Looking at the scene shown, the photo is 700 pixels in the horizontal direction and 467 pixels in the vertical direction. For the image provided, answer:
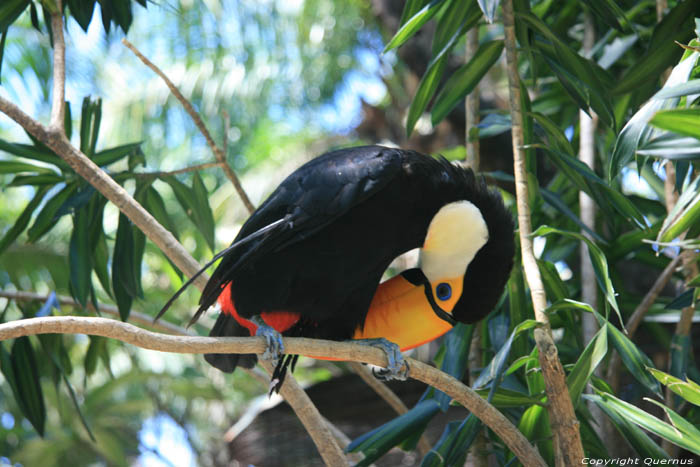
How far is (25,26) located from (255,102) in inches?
88.5

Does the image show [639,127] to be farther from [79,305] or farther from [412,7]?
[79,305]

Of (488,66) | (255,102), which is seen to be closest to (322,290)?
(488,66)

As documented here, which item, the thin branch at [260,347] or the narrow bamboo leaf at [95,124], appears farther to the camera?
the narrow bamboo leaf at [95,124]

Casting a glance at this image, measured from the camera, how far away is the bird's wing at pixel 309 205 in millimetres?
1491

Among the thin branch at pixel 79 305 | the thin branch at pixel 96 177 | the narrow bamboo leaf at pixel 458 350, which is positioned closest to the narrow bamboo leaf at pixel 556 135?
the narrow bamboo leaf at pixel 458 350

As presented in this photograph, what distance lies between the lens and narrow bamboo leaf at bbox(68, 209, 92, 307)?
6.04 ft

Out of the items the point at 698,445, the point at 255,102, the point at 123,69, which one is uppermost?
the point at 123,69

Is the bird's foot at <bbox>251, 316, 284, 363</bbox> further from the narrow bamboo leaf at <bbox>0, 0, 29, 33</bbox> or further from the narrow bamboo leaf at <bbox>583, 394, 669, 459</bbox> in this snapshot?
the narrow bamboo leaf at <bbox>0, 0, 29, 33</bbox>

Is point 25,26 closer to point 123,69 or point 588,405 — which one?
point 123,69

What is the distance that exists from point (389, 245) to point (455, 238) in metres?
0.14

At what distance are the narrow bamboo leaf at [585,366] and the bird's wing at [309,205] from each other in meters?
0.51

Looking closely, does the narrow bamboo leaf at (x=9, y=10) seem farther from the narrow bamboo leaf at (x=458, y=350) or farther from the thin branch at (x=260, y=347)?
the narrow bamboo leaf at (x=458, y=350)

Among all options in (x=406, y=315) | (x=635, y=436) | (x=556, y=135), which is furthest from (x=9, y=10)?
(x=635, y=436)

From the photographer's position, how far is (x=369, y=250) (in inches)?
62.3
